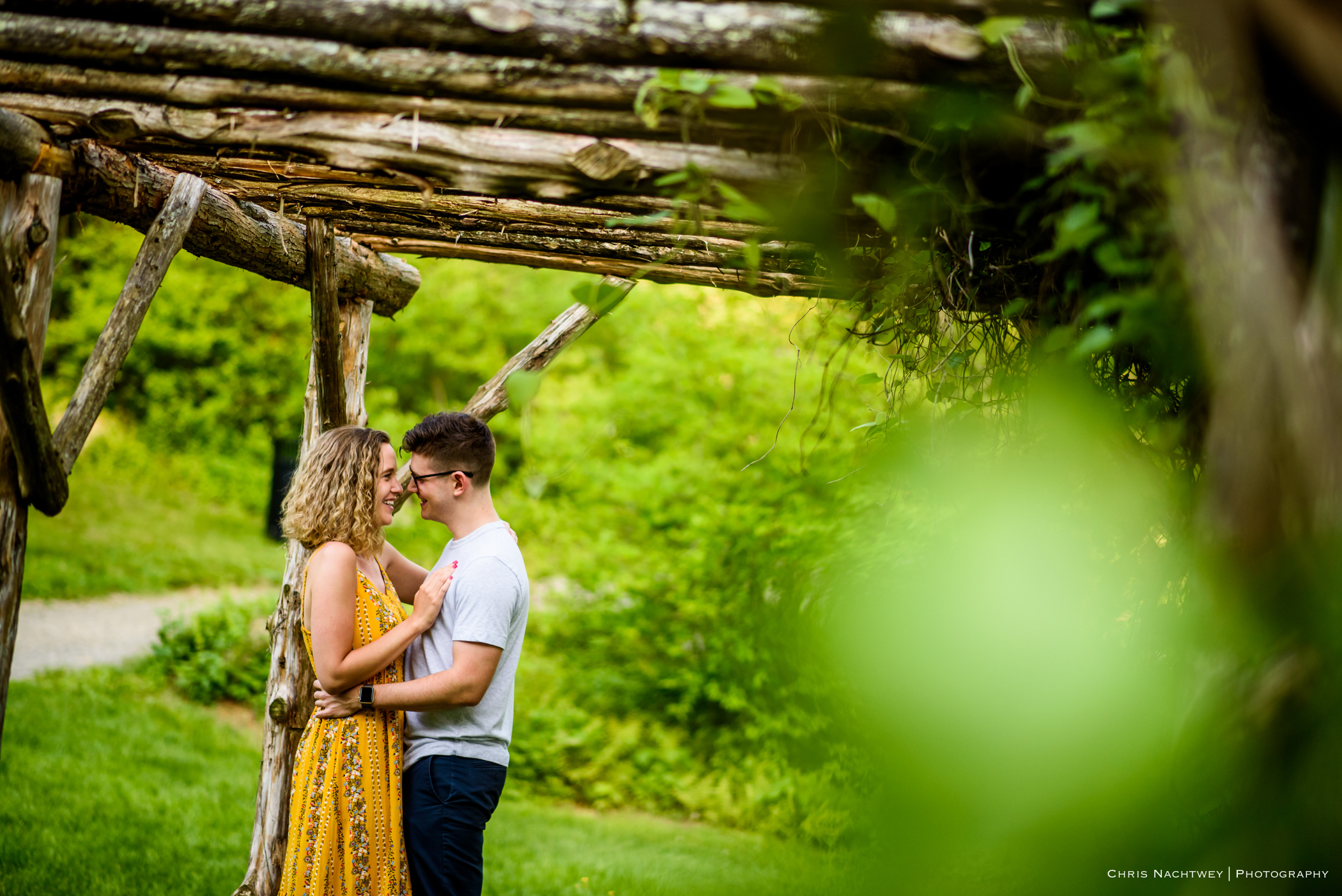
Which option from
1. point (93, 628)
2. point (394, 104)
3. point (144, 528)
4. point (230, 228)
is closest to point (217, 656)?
point (93, 628)

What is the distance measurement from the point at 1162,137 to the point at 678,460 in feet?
20.0

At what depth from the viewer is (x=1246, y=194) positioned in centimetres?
127

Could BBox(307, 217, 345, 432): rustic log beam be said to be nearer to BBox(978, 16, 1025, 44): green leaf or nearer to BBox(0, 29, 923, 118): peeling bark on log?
BBox(0, 29, 923, 118): peeling bark on log

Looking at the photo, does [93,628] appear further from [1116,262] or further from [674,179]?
[1116,262]

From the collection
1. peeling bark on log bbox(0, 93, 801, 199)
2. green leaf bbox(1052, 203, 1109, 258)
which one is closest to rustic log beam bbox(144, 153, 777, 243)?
peeling bark on log bbox(0, 93, 801, 199)

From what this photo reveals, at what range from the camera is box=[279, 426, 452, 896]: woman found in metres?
2.50

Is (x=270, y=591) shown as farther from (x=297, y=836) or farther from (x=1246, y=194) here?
(x=1246, y=194)

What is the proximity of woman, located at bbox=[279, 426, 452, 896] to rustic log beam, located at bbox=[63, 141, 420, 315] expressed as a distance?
0.87m

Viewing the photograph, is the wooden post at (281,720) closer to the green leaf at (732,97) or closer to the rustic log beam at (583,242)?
the rustic log beam at (583,242)

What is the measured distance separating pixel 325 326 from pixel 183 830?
12.4ft

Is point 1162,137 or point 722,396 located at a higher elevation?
point 722,396

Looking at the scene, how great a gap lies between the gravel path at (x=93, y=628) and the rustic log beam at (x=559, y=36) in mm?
7845

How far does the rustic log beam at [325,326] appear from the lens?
10.6 ft

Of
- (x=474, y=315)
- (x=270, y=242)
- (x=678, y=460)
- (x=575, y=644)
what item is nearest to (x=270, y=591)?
(x=474, y=315)
